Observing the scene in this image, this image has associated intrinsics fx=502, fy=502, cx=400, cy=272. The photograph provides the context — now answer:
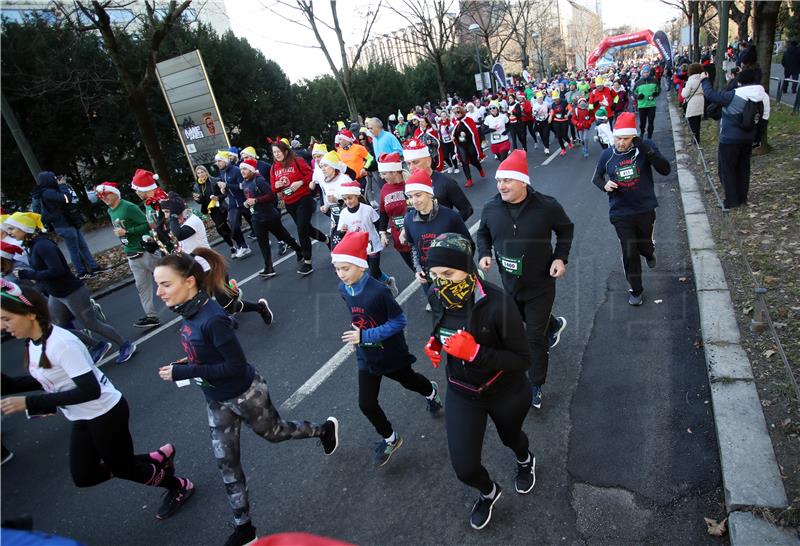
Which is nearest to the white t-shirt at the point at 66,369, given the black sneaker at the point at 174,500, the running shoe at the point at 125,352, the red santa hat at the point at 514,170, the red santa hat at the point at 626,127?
the black sneaker at the point at 174,500

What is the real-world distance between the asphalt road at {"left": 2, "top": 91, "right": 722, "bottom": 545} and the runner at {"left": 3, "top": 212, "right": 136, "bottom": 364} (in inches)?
33.2

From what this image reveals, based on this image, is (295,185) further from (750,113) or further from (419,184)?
(750,113)

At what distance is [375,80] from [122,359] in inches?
1160

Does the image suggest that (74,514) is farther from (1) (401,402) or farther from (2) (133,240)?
(2) (133,240)

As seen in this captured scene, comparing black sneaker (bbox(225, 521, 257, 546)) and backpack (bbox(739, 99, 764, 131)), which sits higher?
backpack (bbox(739, 99, 764, 131))

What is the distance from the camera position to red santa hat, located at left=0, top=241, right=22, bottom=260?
17.6ft

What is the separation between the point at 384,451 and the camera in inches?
149

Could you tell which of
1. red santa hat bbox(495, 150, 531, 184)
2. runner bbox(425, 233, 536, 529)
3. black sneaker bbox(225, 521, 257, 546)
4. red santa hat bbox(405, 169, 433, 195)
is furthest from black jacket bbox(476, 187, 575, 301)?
black sneaker bbox(225, 521, 257, 546)

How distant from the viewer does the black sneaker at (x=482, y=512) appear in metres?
3.05

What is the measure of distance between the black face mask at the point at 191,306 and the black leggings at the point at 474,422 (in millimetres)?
1637

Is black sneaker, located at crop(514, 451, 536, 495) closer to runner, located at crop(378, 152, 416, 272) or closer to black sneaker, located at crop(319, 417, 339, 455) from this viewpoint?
black sneaker, located at crop(319, 417, 339, 455)

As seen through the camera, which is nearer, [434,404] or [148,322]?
[434,404]

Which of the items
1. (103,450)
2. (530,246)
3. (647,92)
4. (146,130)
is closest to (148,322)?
(103,450)

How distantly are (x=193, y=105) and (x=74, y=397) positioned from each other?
14.6 m
